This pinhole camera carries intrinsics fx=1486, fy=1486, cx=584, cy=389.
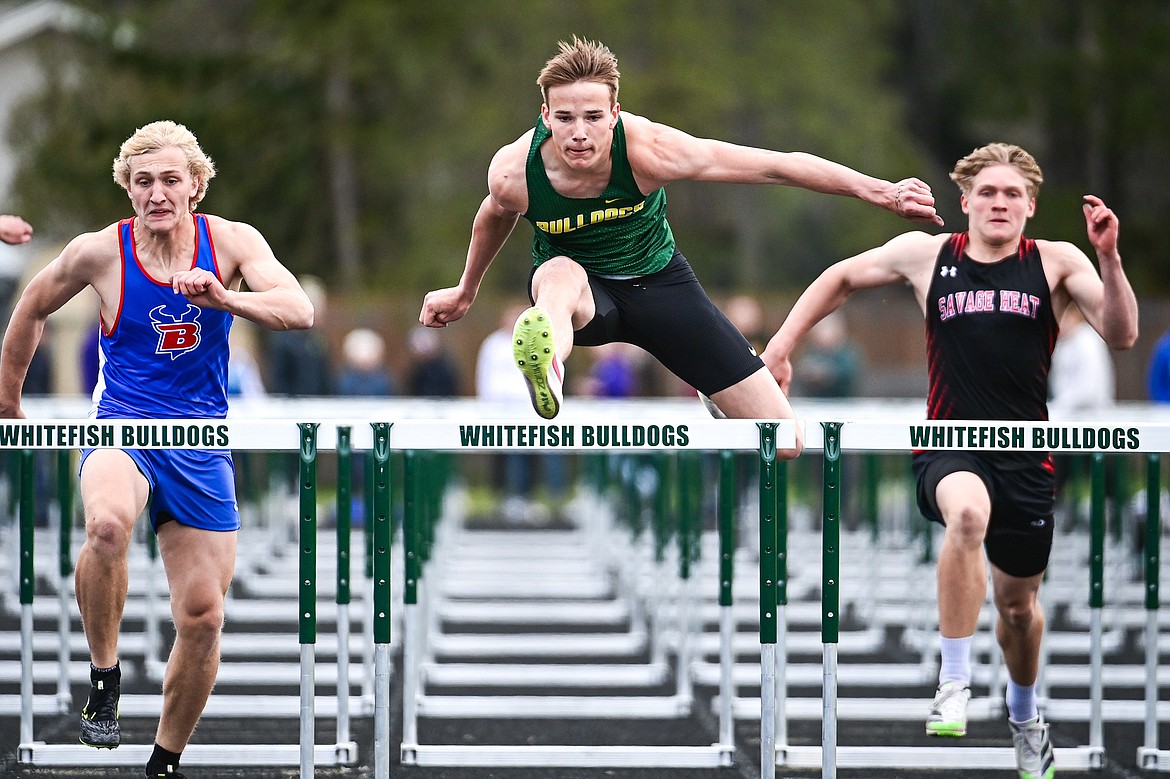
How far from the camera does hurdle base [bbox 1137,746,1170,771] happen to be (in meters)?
5.59

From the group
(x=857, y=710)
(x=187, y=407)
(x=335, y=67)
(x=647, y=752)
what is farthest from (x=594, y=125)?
(x=335, y=67)

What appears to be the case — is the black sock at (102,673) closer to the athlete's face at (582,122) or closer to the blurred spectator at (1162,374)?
the athlete's face at (582,122)

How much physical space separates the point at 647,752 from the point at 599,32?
1745cm

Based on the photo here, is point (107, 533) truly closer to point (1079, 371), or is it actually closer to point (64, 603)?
point (64, 603)

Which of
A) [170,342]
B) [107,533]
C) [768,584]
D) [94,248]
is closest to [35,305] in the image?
[94,248]

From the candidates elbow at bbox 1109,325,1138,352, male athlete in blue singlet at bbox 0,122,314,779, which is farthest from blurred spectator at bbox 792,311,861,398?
male athlete in blue singlet at bbox 0,122,314,779

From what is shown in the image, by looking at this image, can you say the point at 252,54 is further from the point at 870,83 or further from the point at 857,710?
the point at 857,710

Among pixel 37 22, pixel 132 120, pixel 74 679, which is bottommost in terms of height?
pixel 74 679

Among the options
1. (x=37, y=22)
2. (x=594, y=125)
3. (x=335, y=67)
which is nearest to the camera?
(x=594, y=125)

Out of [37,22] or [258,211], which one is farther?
[37,22]

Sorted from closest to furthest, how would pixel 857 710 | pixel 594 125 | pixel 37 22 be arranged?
1. pixel 594 125
2. pixel 857 710
3. pixel 37 22

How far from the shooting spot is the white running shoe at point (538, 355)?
4.48 m

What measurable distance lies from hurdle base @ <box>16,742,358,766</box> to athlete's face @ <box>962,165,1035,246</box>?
303cm

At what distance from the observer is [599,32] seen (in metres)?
21.9
